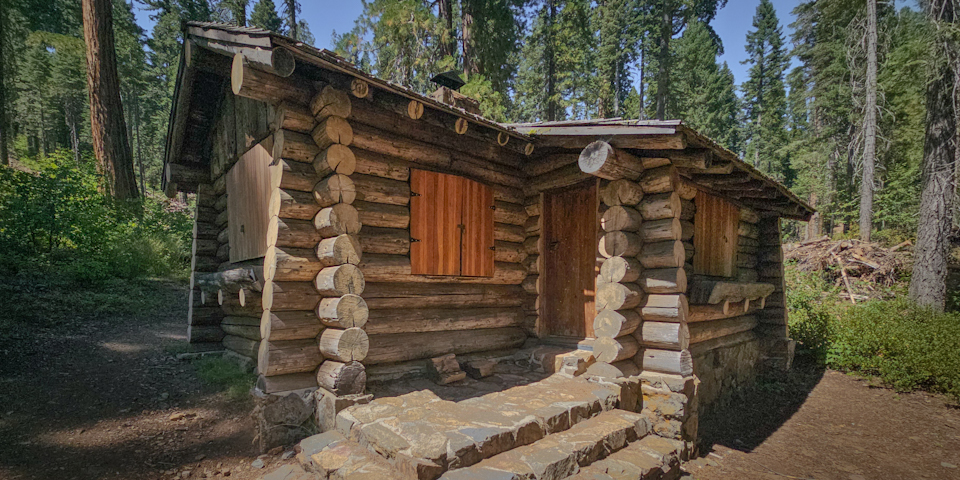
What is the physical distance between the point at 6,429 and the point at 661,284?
7.41 m

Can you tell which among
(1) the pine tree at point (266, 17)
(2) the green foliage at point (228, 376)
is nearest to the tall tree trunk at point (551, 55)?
(2) the green foliage at point (228, 376)

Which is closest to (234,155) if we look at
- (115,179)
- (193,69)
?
(193,69)

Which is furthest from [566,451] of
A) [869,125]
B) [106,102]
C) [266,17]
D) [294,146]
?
[266,17]

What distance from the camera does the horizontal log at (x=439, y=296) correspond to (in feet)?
16.8

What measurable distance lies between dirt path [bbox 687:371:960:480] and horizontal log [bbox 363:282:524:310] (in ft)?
10.7

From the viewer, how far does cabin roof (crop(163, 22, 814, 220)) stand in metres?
4.12

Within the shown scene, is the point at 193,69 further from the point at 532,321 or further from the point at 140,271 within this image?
the point at 140,271

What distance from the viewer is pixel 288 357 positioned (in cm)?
429

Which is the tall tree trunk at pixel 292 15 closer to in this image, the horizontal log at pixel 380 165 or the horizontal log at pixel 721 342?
the horizontal log at pixel 380 165

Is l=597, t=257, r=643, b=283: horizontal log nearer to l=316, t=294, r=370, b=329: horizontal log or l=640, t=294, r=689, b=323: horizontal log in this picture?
l=640, t=294, r=689, b=323: horizontal log

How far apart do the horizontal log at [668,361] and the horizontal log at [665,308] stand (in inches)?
16.3

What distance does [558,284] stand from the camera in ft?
22.7

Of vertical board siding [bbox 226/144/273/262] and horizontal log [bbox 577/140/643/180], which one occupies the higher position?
horizontal log [bbox 577/140/643/180]

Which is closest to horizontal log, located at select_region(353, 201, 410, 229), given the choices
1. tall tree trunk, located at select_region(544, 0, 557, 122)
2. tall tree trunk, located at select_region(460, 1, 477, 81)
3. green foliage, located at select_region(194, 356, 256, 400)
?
green foliage, located at select_region(194, 356, 256, 400)
